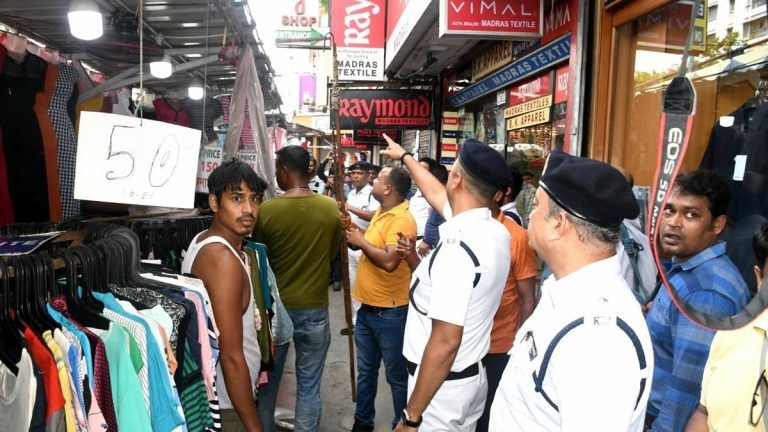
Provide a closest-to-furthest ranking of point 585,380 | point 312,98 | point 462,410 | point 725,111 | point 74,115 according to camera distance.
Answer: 1. point 585,380
2. point 462,410
3. point 725,111
4. point 74,115
5. point 312,98

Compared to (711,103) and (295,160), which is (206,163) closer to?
(295,160)

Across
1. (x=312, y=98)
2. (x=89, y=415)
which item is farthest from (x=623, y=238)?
(x=312, y=98)

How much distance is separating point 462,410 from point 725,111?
2137 mm

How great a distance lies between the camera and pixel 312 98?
34.2 m

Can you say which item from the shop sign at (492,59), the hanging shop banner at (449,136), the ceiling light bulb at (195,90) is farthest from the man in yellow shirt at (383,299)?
the hanging shop banner at (449,136)

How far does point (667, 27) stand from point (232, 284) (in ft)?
10.8

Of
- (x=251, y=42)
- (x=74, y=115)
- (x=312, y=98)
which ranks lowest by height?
(x=74, y=115)

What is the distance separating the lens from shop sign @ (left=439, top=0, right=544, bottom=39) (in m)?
4.56

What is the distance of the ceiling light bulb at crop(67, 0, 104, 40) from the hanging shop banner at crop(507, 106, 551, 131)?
3.95 metres

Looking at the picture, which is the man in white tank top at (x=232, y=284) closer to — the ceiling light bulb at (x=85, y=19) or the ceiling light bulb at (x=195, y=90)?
the ceiling light bulb at (x=85, y=19)

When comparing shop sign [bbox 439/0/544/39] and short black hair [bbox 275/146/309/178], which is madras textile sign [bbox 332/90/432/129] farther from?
short black hair [bbox 275/146/309/178]

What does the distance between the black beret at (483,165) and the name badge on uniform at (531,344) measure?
3.25ft

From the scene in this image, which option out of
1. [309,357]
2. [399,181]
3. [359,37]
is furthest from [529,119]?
[359,37]

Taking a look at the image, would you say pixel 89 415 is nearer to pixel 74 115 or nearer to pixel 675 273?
pixel 675 273
